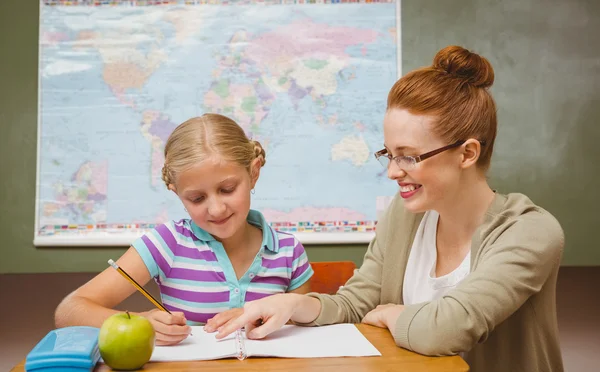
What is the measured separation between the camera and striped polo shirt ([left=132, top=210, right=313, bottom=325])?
1.52m

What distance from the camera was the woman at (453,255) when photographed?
3.75ft

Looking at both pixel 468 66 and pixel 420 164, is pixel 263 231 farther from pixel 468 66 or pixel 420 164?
pixel 468 66

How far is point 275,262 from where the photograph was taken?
159cm

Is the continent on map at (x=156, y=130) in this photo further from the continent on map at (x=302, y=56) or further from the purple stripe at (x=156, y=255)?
the purple stripe at (x=156, y=255)

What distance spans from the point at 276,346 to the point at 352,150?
2387 mm

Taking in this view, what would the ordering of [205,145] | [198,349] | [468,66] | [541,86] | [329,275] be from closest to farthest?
[198,349], [468,66], [205,145], [329,275], [541,86]

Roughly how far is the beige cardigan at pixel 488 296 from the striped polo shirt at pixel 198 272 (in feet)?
0.71

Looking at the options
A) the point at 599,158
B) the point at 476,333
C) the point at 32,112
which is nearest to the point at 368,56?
the point at 599,158

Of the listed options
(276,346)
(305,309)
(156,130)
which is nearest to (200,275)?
(305,309)

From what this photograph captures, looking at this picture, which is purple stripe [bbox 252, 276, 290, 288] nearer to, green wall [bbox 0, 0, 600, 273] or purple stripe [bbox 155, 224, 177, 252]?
purple stripe [bbox 155, 224, 177, 252]

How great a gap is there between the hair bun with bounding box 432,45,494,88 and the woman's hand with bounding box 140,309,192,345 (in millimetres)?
779

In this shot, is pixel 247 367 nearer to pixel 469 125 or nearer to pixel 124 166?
pixel 469 125

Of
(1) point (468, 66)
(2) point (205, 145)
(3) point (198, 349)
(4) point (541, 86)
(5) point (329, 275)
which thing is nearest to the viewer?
(3) point (198, 349)

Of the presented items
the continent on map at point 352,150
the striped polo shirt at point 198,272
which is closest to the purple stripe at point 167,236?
the striped polo shirt at point 198,272
